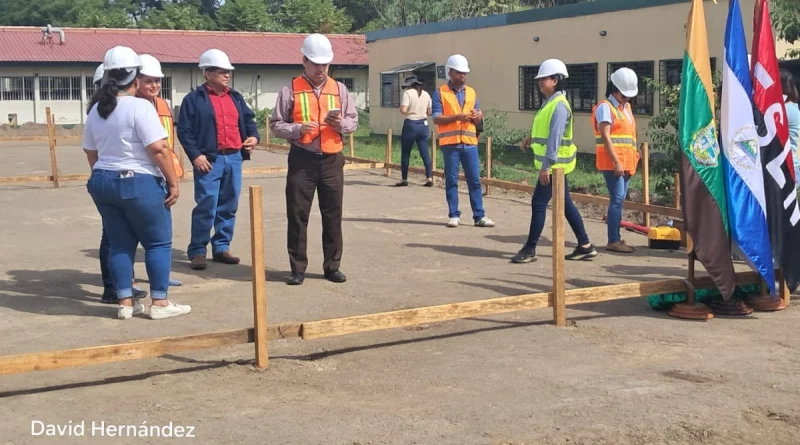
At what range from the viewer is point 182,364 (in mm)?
5871

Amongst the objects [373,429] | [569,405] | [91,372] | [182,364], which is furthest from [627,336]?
[91,372]

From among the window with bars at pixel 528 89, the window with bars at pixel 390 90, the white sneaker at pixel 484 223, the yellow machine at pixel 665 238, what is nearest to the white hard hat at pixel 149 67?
the white sneaker at pixel 484 223

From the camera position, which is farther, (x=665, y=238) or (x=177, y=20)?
(x=177, y=20)

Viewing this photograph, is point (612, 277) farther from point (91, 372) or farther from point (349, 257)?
point (91, 372)

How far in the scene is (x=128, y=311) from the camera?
702cm

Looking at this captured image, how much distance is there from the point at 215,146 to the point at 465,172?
3604 mm

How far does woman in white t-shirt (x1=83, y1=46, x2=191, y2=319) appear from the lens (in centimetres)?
663

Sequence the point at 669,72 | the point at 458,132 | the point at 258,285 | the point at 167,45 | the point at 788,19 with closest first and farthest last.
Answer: the point at 258,285, the point at 458,132, the point at 788,19, the point at 669,72, the point at 167,45

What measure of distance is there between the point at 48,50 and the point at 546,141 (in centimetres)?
3903

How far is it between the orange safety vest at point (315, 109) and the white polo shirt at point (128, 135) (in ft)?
5.35

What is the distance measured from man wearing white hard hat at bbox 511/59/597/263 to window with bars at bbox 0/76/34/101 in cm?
3852

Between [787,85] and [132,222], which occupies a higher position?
[787,85]

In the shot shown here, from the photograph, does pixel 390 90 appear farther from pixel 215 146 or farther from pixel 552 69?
pixel 552 69

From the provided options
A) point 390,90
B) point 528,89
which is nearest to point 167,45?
point 390,90
